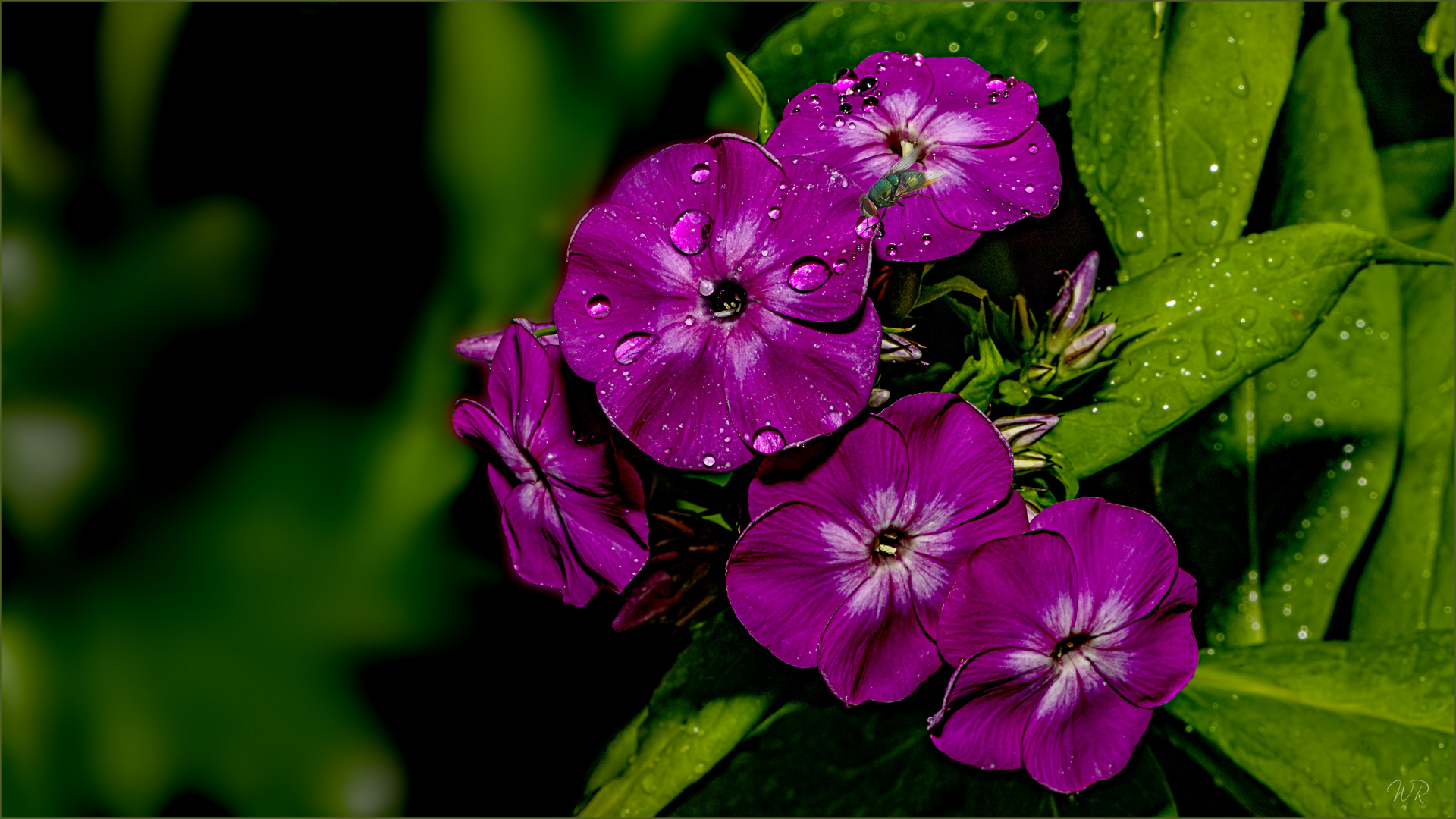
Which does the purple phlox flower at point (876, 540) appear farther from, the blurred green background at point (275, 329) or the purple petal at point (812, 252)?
the blurred green background at point (275, 329)

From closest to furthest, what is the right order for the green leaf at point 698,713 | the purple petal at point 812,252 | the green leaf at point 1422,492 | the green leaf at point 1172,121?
1. the purple petal at point 812,252
2. the green leaf at point 698,713
3. the green leaf at point 1172,121
4. the green leaf at point 1422,492

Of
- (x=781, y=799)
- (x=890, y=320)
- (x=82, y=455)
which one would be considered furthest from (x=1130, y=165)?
(x=82, y=455)

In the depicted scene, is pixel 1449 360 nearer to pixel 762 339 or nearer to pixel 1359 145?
pixel 1359 145

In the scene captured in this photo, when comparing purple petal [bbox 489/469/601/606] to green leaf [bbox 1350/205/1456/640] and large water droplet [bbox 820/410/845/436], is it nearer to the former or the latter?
large water droplet [bbox 820/410/845/436]

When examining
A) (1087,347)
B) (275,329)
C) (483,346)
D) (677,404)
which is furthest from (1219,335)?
(275,329)

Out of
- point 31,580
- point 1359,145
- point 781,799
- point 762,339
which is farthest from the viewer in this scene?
point 31,580

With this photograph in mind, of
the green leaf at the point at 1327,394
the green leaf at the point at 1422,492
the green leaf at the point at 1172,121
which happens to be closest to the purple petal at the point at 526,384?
the green leaf at the point at 1172,121
